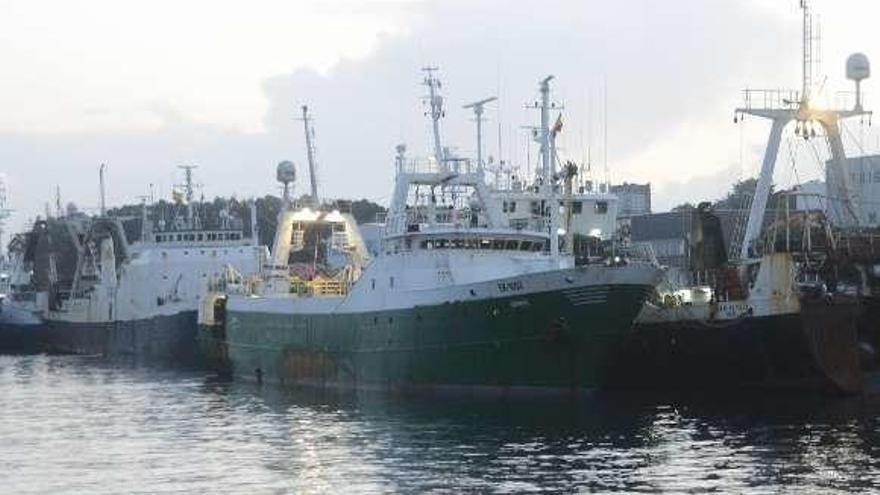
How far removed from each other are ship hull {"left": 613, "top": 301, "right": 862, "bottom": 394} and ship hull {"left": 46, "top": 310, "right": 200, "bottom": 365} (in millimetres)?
38055

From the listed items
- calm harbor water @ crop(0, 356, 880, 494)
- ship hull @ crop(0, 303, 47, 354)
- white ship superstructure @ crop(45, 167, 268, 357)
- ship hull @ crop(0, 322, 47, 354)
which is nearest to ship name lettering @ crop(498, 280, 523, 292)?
calm harbor water @ crop(0, 356, 880, 494)

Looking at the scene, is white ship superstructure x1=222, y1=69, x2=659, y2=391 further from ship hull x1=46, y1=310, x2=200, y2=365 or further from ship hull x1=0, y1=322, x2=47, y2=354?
ship hull x1=0, y1=322, x2=47, y2=354

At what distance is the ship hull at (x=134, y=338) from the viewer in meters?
83.4

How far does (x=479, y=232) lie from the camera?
53.4m

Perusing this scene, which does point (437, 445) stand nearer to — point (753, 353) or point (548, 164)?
point (753, 353)

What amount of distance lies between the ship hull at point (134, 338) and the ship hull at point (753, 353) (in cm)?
3806

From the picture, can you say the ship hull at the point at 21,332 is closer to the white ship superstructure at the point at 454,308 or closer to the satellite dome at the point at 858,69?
the white ship superstructure at the point at 454,308

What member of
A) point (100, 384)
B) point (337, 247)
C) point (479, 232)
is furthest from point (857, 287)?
point (100, 384)

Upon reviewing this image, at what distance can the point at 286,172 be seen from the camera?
74062 millimetres

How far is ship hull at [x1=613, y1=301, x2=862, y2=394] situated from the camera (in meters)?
46.8

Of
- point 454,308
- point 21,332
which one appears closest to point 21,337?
point 21,332

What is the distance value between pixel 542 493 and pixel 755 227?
2838 centimetres

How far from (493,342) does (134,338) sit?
4784cm

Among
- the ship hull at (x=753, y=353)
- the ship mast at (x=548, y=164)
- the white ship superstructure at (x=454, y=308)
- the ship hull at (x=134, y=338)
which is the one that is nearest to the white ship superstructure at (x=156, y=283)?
the ship hull at (x=134, y=338)
